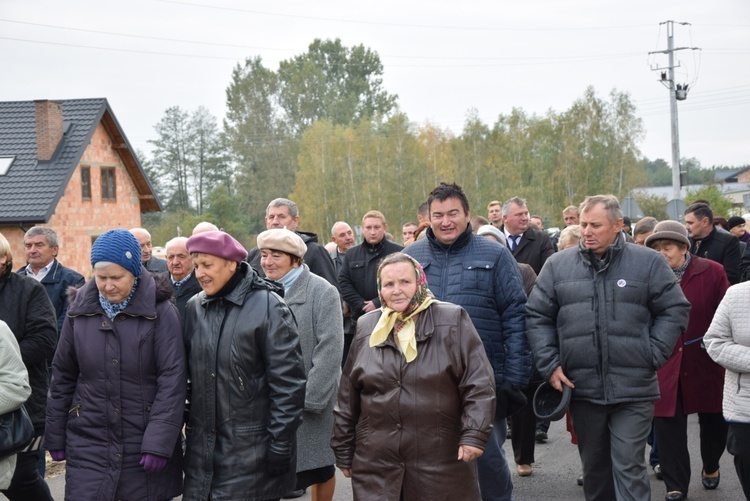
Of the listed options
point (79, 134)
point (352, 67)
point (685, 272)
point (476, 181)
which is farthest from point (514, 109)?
point (685, 272)

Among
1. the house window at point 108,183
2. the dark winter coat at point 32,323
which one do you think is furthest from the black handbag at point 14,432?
the house window at point 108,183

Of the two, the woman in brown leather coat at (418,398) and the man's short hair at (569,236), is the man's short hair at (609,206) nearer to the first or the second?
the woman in brown leather coat at (418,398)

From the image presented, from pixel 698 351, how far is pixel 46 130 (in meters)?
32.2

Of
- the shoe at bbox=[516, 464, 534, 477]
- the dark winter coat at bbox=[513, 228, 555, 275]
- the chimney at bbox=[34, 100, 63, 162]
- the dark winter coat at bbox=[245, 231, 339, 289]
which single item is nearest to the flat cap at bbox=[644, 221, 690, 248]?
the shoe at bbox=[516, 464, 534, 477]

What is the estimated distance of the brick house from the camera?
110 feet

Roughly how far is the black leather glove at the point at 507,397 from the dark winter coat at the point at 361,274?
4331 mm

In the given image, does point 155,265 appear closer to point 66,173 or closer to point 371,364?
point 371,364

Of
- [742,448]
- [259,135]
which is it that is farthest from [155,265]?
[259,135]

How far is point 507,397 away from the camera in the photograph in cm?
573

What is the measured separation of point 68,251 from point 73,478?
106ft

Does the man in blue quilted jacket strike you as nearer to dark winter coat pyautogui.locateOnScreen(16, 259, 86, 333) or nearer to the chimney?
dark winter coat pyautogui.locateOnScreen(16, 259, 86, 333)

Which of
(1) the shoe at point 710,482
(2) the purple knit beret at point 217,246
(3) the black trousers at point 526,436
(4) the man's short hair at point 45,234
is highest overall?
(4) the man's short hair at point 45,234

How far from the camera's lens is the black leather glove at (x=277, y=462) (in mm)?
4688

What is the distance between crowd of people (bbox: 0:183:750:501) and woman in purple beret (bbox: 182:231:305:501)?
11 millimetres
